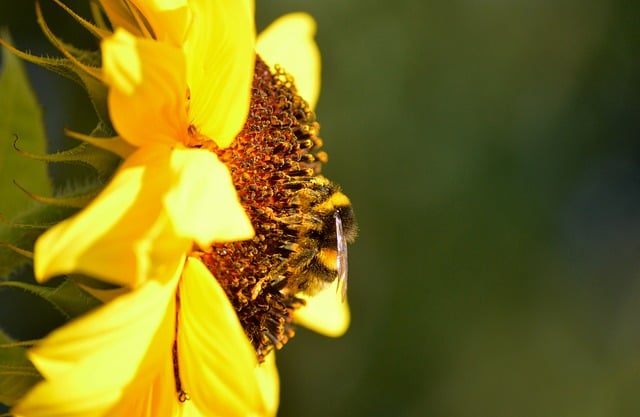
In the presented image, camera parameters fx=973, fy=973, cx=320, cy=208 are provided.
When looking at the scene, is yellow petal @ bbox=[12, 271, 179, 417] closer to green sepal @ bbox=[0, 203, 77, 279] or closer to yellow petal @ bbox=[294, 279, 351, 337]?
green sepal @ bbox=[0, 203, 77, 279]

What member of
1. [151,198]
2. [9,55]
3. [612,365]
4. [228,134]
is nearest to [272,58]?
[9,55]

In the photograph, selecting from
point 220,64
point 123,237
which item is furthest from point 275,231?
point 123,237

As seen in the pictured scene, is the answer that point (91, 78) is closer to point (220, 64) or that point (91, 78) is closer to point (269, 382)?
point (220, 64)

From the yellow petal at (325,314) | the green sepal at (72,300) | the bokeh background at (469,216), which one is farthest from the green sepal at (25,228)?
the bokeh background at (469,216)

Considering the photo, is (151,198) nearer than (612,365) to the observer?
Yes

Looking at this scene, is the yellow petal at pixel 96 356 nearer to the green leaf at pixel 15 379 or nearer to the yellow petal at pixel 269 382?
the green leaf at pixel 15 379

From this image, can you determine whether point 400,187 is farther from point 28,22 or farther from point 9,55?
point 9,55
